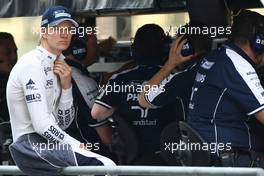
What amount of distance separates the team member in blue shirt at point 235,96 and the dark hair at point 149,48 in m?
0.64

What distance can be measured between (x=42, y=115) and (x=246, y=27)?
1377 millimetres

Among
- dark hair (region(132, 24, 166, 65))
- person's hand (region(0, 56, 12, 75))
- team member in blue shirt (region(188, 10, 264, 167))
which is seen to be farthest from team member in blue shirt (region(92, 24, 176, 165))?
person's hand (region(0, 56, 12, 75))

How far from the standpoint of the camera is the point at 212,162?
419 centimetres

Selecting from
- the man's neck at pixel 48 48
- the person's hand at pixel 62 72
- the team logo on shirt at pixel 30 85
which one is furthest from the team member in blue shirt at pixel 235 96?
the team logo on shirt at pixel 30 85

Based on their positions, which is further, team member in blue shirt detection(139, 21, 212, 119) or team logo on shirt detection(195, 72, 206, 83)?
team member in blue shirt detection(139, 21, 212, 119)

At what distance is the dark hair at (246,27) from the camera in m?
4.11

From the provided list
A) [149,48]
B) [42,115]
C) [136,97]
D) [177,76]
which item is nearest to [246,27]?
[177,76]

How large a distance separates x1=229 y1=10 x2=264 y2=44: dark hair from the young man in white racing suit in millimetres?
1064

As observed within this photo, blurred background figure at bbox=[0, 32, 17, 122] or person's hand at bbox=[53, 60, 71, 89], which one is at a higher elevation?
person's hand at bbox=[53, 60, 71, 89]

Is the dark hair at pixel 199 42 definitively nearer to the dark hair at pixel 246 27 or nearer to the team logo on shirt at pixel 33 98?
the dark hair at pixel 246 27

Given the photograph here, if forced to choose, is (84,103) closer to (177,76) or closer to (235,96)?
(177,76)

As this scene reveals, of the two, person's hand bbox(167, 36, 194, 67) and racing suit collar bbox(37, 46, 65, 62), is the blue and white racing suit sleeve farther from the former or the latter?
person's hand bbox(167, 36, 194, 67)

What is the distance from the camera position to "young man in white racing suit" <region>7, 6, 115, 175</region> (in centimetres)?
374

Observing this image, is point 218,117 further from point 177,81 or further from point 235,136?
point 177,81
